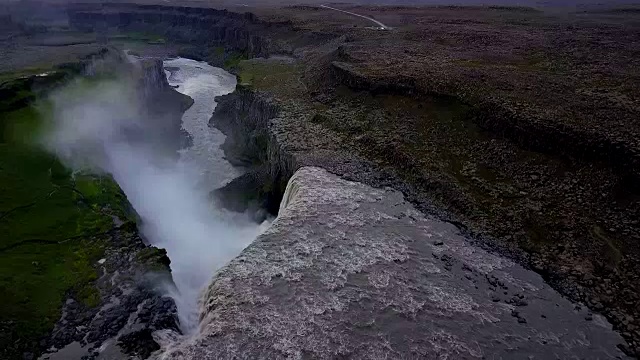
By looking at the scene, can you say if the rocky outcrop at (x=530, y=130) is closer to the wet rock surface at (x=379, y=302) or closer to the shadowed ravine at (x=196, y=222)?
the wet rock surface at (x=379, y=302)

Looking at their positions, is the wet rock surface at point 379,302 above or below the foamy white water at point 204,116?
above

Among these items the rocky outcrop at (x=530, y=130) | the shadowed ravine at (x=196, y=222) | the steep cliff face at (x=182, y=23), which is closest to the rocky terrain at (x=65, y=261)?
the shadowed ravine at (x=196, y=222)

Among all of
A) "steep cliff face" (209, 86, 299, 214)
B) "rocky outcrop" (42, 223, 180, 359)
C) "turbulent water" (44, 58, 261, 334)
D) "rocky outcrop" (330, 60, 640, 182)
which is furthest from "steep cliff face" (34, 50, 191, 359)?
"rocky outcrop" (330, 60, 640, 182)

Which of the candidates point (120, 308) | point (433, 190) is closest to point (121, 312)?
point (120, 308)

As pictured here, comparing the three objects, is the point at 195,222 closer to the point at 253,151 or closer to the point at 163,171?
the point at 163,171

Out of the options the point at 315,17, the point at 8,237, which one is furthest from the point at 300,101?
the point at 315,17
